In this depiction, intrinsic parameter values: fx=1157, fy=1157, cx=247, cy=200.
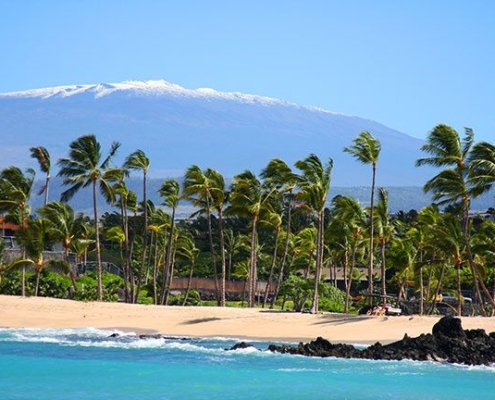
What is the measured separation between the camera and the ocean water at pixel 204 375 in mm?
36281

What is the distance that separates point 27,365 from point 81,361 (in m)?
2.27

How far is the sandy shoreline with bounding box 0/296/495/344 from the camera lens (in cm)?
5119

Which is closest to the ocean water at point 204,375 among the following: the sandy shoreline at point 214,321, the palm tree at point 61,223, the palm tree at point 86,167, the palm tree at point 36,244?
the sandy shoreline at point 214,321

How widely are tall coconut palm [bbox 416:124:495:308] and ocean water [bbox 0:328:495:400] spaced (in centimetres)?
1276

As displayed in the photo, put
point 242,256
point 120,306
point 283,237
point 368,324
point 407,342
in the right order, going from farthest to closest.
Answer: point 242,256 < point 283,237 < point 120,306 < point 368,324 < point 407,342

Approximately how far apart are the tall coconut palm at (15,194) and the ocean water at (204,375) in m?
17.6

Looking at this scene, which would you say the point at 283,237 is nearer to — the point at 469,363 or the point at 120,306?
the point at 120,306

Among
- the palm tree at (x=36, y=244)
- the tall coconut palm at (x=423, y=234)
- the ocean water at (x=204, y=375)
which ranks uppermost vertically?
the tall coconut palm at (x=423, y=234)

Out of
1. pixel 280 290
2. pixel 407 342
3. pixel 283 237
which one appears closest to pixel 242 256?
pixel 283 237

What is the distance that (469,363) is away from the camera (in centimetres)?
4331

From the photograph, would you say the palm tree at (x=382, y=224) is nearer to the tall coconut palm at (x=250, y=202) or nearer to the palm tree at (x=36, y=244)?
the tall coconut palm at (x=250, y=202)

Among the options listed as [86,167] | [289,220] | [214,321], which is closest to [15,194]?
[86,167]

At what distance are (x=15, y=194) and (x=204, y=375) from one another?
29.0 metres

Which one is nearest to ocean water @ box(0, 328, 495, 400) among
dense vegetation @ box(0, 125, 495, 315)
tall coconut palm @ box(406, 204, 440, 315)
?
dense vegetation @ box(0, 125, 495, 315)
